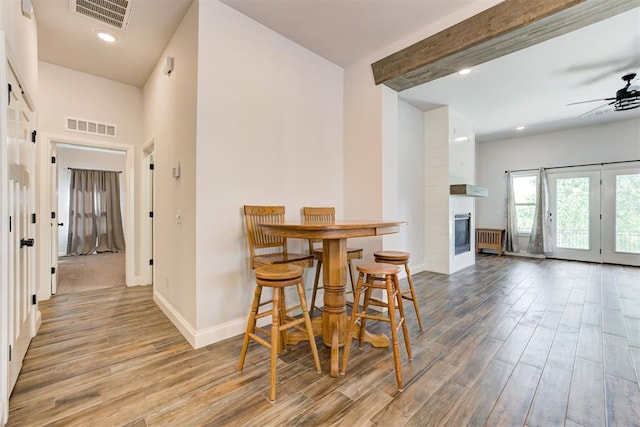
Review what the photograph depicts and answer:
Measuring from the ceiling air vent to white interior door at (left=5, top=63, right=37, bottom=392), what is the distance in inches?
38.9

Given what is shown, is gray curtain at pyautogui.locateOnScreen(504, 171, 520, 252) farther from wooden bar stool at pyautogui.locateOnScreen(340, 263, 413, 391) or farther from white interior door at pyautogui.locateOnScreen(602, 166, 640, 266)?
wooden bar stool at pyautogui.locateOnScreen(340, 263, 413, 391)

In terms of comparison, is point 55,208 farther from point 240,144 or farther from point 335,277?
point 335,277

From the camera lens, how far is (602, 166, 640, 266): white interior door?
205 inches

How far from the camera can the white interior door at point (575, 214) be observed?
5.62 meters

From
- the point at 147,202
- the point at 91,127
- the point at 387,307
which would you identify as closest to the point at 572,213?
the point at 387,307

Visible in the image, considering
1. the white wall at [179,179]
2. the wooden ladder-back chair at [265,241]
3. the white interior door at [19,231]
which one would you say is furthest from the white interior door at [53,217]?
the wooden ladder-back chair at [265,241]

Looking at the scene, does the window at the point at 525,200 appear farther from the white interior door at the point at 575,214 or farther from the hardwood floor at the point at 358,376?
the hardwood floor at the point at 358,376

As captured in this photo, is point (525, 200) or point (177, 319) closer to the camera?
point (177, 319)

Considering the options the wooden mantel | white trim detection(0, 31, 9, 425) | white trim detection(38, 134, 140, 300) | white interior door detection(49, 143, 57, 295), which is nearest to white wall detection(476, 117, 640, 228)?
the wooden mantel

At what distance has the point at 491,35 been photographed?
2195 mm

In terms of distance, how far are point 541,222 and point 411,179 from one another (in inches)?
146

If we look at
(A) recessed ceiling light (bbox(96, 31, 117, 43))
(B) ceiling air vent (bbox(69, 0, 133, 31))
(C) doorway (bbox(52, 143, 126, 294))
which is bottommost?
(C) doorway (bbox(52, 143, 126, 294))

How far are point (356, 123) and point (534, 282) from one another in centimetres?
356

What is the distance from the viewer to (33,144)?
95.9 inches
